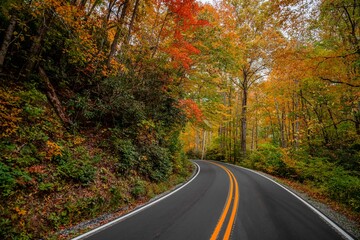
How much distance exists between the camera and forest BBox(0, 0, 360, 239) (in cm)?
589

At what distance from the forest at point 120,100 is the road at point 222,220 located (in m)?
1.51

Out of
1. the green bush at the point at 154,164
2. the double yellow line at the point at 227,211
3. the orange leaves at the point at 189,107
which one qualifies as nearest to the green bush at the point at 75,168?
the green bush at the point at 154,164

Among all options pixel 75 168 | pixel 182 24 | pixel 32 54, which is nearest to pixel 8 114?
pixel 75 168

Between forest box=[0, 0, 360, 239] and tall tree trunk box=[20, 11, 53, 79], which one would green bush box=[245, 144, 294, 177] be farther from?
tall tree trunk box=[20, 11, 53, 79]

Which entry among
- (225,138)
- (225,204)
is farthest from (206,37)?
(225,138)

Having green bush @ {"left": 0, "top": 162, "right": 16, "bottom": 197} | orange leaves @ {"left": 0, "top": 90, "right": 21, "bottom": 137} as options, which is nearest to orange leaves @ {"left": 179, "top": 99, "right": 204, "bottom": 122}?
orange leaves @ {"left": 0, "top": 90, "right": 21, "bottom": 137}

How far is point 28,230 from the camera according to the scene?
4625 mm

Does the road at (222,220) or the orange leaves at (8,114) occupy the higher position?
the orange leaves at (8,114)

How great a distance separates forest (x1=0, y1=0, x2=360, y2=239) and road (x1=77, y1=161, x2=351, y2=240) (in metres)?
1.51

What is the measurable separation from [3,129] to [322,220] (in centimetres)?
1029

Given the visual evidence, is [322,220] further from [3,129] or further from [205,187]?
[3,129]

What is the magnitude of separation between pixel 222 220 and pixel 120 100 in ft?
24.9

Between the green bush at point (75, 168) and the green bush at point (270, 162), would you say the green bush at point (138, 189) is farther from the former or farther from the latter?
the green bush at point (270, 162)

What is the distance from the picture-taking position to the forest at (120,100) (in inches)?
232
